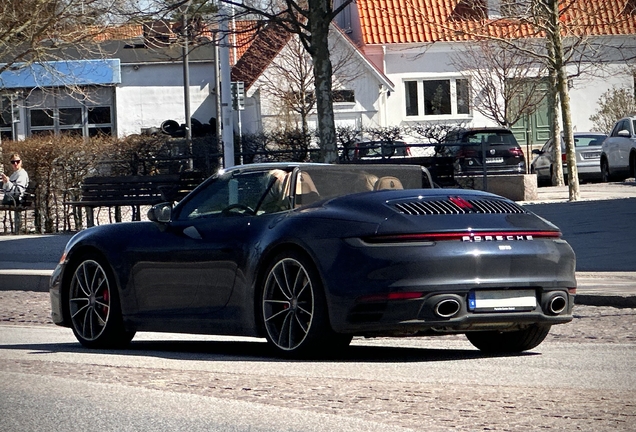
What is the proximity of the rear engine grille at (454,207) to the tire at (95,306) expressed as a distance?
9.03 feet

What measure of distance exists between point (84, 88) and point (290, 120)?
30.2 feet

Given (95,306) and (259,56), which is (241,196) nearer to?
(95,306)

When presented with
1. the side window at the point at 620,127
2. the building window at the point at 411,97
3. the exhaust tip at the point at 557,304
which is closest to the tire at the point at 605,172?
the side window at the point at 620,127

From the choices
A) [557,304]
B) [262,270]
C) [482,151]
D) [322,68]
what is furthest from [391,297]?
[482,151]

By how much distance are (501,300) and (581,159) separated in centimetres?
3195

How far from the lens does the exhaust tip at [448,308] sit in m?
8.03

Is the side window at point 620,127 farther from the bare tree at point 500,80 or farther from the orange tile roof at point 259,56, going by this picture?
the orange tile roof at point 259,56

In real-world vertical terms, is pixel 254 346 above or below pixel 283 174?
below

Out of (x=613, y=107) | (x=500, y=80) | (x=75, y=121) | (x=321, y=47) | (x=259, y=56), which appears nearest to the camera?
(x=321, y=47)

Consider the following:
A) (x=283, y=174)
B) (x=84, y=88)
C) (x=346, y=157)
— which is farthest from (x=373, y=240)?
(x=84, y=88)

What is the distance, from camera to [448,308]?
8.06 metres

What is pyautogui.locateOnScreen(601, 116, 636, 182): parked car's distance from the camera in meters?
Result: 34.7

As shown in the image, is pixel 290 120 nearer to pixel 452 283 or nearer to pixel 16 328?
pixel 16 328

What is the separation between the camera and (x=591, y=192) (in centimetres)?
3069
